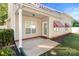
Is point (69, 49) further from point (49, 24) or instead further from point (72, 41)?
point (49, 24)

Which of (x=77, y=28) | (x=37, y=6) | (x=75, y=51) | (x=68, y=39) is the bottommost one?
(x=75, y=51)

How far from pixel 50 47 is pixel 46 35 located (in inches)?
11.4

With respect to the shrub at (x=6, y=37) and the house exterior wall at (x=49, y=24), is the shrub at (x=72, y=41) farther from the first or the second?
the shrub at (x=6, y=37)

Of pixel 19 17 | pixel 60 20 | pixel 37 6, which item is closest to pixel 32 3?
pixel 37 6

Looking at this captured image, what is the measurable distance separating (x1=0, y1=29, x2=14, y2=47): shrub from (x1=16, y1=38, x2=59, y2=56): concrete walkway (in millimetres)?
321

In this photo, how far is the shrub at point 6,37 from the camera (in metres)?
3.96

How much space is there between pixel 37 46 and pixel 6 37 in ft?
2.42

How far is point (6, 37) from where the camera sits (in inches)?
157

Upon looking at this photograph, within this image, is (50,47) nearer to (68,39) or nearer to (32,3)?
(68,39)

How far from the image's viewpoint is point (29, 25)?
400cm

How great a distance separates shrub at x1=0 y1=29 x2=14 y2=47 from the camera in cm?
396

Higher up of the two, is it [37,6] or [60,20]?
[37,6]

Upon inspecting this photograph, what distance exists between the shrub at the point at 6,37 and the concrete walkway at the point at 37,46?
Result: 321 millimetres

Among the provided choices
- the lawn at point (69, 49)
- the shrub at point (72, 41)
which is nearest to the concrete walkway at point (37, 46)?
the lawn at point (69, 49)
